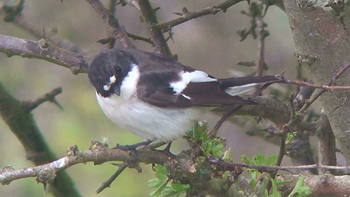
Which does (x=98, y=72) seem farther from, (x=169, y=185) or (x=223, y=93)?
(x=169, y=185)

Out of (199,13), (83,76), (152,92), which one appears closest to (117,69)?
(152,92)

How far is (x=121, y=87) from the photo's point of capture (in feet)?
9.24

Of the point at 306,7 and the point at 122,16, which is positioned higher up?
the point at 122,16

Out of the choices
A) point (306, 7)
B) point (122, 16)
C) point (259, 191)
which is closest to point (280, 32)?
point (122, 16)

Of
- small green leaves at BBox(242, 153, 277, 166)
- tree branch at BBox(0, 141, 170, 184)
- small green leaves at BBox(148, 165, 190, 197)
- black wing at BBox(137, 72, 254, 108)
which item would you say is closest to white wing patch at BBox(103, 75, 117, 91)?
black wing at BBox(137, 72, 254, 108)

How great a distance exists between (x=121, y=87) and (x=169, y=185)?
961 mm

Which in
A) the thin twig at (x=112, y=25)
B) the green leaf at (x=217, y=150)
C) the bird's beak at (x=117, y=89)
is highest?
the thin twig at (x=112, y=25)

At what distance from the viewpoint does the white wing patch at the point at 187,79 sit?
2898 millimetres

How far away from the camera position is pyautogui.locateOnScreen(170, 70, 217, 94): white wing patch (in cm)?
290

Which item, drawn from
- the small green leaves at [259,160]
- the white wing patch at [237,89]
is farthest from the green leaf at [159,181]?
the white wing patch at [237,89]

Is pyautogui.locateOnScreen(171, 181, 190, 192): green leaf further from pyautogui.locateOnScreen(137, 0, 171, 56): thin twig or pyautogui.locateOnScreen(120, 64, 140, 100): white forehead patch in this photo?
pyautogui.locateOnScreen(137, 0, 171, 56): thin twig

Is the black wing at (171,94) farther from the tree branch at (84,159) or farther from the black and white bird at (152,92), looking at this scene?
the tree branch at (84,159)

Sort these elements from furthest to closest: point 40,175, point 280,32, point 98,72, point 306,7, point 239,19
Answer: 1. point 239,19
2. point 280,32
3. point 98,72
4. point 306,7
5. point 40,175

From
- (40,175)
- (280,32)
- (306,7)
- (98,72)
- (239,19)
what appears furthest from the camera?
(239,19)
